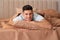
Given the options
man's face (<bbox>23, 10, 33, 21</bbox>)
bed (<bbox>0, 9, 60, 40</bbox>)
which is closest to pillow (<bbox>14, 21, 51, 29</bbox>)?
bed (<bbox>0, 9, 60, 40</bbox>)

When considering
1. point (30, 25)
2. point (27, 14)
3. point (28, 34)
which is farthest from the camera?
point (27, 14)

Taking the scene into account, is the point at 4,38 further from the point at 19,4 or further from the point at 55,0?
the point at 55,0

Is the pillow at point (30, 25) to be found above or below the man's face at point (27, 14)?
below

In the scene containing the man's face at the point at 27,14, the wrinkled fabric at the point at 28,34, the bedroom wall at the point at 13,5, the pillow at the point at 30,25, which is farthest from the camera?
the bedroom wall at the point at 13,5

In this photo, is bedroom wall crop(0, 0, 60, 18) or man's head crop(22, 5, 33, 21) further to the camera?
bedroom wall crop(0, 0, 60, 18)

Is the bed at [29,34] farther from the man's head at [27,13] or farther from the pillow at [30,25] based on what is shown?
the man's head at [27,13]

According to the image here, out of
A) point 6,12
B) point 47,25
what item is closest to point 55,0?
point 6,12

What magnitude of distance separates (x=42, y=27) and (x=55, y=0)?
2.11m

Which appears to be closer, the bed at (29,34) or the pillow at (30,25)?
the bed at (29,34)

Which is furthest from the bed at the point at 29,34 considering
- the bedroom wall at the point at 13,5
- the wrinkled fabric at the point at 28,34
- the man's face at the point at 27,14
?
the bedroom wall at the point at 13,5

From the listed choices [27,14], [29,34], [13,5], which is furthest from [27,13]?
[13,5]

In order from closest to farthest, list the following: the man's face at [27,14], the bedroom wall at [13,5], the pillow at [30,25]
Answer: the pillow at [30,25] < the man's face at [27,14] < the bedroom wall at [13,5]

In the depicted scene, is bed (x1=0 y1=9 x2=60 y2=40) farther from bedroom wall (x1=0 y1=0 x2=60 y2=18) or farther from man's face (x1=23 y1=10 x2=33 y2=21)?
bedroom wall (x1=0 y1=0 x2=60 y2=18)

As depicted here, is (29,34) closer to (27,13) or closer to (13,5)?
(27,13)
